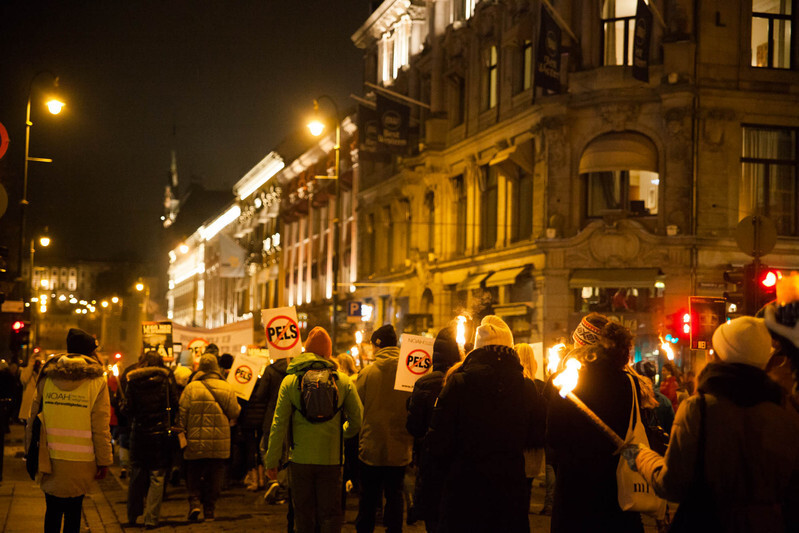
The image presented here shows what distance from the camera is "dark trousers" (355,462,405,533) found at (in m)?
9.83

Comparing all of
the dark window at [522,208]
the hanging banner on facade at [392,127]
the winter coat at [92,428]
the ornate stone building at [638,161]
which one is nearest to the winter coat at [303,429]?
the winter coat at [92,428]

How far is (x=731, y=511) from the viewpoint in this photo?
15.4 ft

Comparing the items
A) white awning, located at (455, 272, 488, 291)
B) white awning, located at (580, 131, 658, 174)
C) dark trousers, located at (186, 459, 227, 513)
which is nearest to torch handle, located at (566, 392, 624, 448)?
dark trousers, located at (186, 459, 227, 513)

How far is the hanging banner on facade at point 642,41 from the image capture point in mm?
28359

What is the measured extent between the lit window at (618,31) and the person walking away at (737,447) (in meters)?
26.4

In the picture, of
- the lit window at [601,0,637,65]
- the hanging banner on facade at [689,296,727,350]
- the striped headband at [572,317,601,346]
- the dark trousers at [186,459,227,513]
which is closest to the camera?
the striped headband at [572,317,601,346]

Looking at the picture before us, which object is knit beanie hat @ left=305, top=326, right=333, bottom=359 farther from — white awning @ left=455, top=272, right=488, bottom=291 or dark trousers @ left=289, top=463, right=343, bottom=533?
white awning @ left=455, top=272, right=488, bottom=291

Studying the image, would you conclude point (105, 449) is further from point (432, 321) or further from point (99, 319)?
point (99, 319)

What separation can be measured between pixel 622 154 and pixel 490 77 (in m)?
8.15

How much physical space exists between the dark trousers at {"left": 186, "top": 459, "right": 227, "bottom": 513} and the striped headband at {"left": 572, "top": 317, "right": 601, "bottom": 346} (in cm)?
644

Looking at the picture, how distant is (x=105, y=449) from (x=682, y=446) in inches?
211

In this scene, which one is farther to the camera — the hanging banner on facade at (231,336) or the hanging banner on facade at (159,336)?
the hanging banner on facade at (159,336)

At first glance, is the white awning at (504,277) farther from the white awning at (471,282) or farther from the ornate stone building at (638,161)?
the white awning at (471,282)

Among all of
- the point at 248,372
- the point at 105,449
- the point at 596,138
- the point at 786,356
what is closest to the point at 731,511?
the point at 786,356
